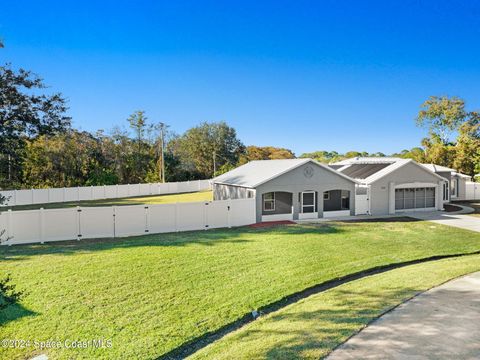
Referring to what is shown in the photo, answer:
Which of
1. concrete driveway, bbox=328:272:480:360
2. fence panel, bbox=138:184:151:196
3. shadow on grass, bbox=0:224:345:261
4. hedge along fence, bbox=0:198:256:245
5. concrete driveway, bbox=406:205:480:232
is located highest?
fence panel, bbox=138:184:151:196

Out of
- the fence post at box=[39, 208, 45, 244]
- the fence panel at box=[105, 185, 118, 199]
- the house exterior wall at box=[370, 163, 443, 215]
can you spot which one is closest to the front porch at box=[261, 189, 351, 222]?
the house exterior wall at box=[370, 163, 443, 215]

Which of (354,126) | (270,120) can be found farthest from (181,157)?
(354,126)

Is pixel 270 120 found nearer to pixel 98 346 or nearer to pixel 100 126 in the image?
pixel 100 126

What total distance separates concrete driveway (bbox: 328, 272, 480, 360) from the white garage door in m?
17.8

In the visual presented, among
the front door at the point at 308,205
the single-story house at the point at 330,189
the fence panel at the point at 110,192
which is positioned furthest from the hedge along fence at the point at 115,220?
the fence panel at the point at 110,192

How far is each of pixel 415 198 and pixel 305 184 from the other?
9.74 metres

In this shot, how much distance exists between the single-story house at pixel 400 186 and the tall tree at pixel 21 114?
21.4 m

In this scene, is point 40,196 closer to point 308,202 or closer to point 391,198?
point 308,202

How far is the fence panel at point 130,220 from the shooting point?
16.5 meters

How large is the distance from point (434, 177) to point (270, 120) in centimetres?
3500

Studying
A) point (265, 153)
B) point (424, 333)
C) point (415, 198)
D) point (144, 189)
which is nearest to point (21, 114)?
point (424, 333)

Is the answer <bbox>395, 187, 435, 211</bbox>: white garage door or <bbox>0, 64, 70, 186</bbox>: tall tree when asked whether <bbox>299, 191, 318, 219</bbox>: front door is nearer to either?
<bbox>395, 187, 435, 211</bbox>: white garage door

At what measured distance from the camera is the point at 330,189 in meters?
23.2

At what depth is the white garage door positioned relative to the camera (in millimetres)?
25562
